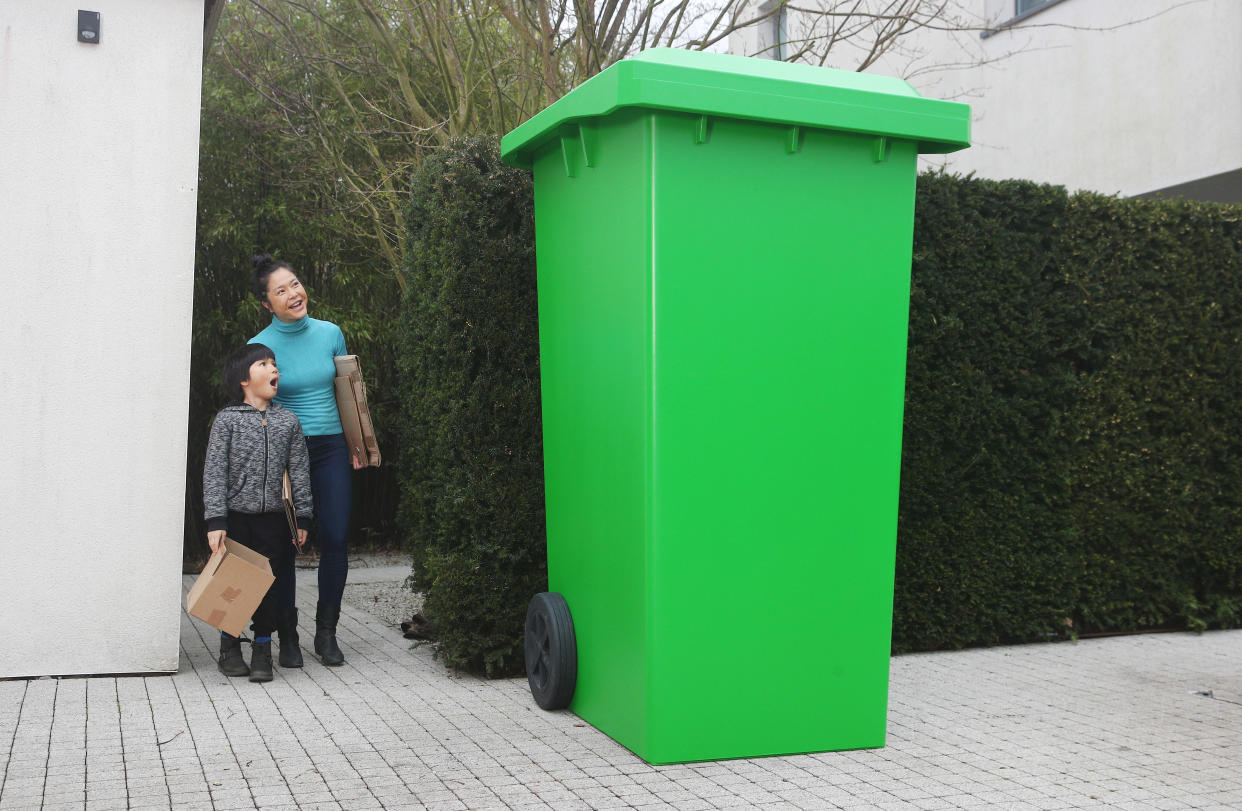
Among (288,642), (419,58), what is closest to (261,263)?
(288,642)

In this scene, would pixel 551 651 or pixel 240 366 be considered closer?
pixel 551 651

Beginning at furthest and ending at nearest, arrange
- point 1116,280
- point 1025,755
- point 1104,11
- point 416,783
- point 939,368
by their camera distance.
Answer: point 1104,11, point 1116,280, point 939,368, point 1025,755, point 416,783

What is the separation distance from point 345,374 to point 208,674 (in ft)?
4.97

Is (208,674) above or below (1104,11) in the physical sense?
below

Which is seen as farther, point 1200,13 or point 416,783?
point 1200,13

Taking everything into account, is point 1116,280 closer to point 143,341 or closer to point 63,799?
point 143,341

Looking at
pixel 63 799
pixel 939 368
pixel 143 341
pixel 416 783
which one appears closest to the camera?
pixel 63 799

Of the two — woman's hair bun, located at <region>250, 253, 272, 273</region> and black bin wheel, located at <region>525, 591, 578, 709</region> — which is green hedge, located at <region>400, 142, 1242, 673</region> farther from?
woman's hair bun, located at <region>250, 253, 272, 273</region>

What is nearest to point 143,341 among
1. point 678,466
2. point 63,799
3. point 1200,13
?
point 63,799

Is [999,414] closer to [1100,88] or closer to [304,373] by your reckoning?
[304,373]

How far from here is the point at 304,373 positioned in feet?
17.5

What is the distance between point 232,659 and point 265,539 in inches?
22.6

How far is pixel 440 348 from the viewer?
519 centimetres

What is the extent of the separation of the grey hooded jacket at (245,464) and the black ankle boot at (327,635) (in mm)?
624
